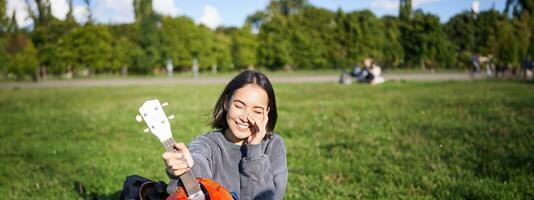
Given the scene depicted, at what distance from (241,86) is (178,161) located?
111 centimetres

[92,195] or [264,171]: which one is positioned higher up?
[264,171]

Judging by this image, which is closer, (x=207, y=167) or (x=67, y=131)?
(x=207, y=167)

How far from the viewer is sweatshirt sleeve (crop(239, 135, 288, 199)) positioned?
121 inches

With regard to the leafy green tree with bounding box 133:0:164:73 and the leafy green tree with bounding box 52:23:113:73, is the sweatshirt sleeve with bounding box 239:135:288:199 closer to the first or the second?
the leafy green tree with bounding box 52:23:113:73

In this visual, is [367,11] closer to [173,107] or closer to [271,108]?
[173,107]

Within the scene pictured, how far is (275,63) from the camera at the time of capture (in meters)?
59.2

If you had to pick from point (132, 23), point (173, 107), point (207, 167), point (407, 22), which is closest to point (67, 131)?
point (173, 107)

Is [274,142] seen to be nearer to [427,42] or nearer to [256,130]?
[256,130]

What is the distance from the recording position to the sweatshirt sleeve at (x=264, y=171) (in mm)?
3075

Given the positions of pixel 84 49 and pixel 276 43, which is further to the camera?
pixel 276 43

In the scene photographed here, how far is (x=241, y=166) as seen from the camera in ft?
Result: 10.3

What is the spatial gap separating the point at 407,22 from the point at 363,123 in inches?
1850

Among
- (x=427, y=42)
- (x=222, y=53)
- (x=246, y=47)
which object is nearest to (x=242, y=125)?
(x=427, y=42)

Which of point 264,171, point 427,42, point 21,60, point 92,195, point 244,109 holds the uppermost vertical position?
point 427,42
